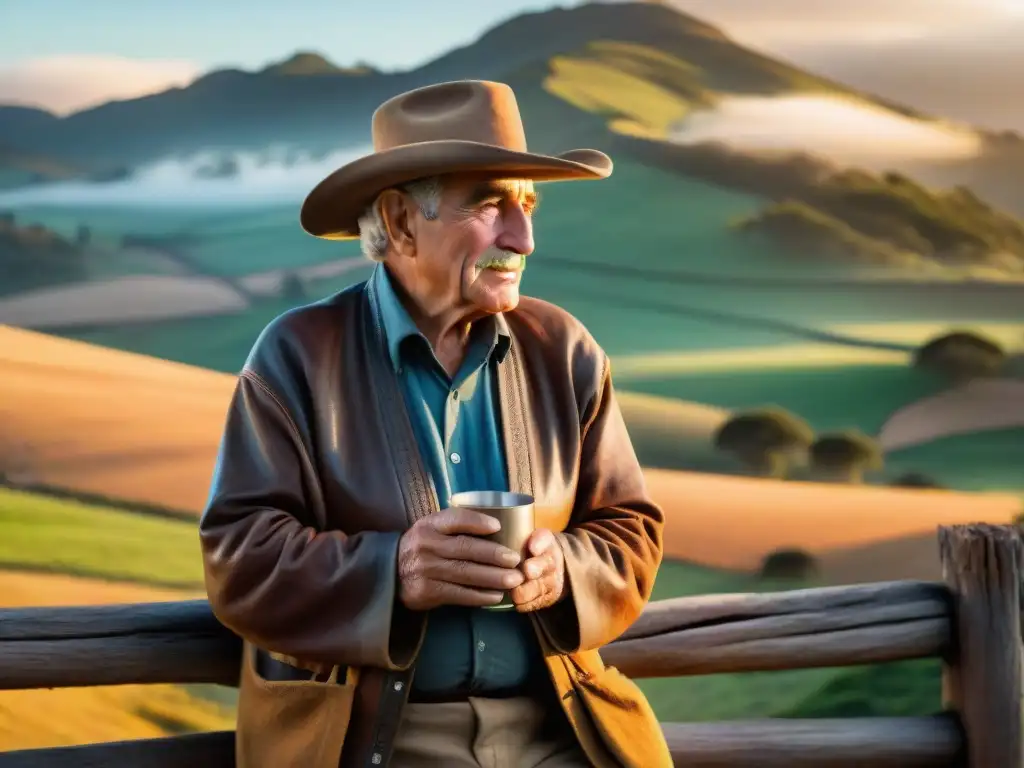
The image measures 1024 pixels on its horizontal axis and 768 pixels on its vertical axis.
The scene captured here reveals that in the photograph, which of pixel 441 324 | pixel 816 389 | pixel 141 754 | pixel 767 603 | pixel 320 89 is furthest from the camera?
pixel 816 389

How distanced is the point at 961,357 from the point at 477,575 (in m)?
5.07

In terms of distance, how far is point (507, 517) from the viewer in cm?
219

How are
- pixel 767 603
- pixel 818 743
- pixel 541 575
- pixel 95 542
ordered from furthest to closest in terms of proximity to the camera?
pixel 95 542 < pixel 818 743 < pixel 767 603 < pixel 541 575

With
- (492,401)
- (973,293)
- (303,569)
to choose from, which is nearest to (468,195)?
(492,401)

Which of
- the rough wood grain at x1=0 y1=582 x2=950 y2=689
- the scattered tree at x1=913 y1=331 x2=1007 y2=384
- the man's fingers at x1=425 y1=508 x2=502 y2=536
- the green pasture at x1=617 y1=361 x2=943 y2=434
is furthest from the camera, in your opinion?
the scattered tree at x1=913 y1=331 x2=1007 y2=384

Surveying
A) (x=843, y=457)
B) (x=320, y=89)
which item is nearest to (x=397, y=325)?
(x=320, y=89)

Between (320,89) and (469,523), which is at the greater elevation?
(320,89)

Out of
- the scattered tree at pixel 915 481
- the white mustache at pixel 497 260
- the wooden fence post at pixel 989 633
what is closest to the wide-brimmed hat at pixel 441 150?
the white mustache at pixel 497 260

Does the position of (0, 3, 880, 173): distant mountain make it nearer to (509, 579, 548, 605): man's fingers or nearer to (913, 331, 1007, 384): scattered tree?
(913, 331, 1007, 384): scattered tree

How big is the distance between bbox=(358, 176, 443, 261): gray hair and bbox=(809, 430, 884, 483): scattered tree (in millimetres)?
4304

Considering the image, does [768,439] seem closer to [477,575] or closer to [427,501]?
[427,501]

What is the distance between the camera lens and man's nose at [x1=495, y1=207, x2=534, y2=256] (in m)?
2.43

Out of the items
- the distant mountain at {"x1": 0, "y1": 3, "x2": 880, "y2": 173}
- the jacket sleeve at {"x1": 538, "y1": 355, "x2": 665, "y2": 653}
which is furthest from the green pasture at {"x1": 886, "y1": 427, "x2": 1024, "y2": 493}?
the jacket sleeve at {"x1": 538, "y1": 355, "x2": 665, "y2": 653}

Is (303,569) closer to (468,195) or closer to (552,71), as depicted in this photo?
(468,195)
